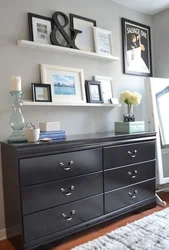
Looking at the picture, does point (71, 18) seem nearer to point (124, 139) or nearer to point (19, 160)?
point (124, 139)

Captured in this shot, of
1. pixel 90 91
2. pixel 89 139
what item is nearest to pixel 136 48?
pixel 90 91

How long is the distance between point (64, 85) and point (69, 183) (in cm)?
103

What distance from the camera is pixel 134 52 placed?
9.80ft

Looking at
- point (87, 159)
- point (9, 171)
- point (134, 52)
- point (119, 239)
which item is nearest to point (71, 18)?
point (134, 52)

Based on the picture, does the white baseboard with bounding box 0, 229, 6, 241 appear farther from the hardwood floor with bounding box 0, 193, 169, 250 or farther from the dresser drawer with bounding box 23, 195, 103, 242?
the dresser drawer with bounding box 23, 195, 103, 242

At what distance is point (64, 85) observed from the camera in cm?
233

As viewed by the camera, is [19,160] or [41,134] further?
[41,134]

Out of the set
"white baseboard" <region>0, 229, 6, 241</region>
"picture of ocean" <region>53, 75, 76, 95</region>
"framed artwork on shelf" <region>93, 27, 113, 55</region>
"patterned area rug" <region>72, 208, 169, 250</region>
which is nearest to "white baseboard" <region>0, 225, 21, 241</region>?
"white baseboard" <region>0, 229, 6, 241</region>

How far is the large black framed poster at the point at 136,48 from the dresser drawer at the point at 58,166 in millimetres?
1433

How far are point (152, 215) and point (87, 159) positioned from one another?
102cm

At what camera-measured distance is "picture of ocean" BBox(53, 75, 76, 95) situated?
89.5 inches

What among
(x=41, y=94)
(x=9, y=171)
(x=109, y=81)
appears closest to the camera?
(x=9, y=171)

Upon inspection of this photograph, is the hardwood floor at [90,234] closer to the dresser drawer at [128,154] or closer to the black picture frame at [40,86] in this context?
the dresser drawer at [128,154]

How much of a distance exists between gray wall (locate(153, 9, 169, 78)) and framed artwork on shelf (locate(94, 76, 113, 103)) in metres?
0.90
